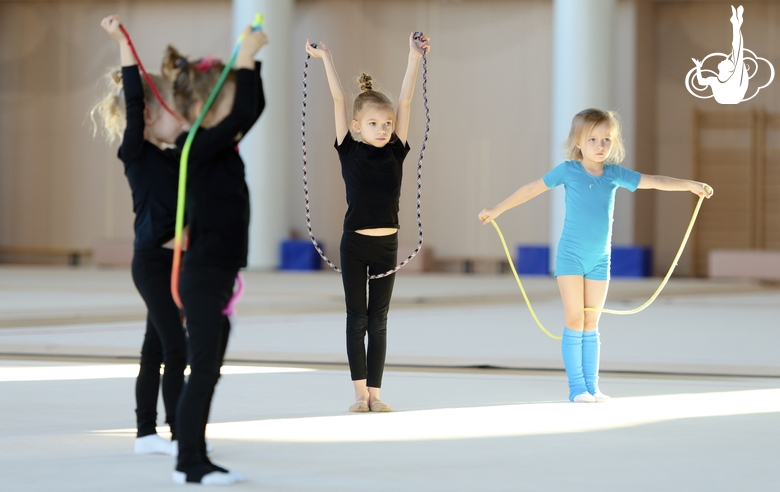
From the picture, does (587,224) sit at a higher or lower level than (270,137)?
lower

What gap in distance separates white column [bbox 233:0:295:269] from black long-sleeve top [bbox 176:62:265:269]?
12.6 metres

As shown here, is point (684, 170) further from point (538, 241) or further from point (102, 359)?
point (102, 359)

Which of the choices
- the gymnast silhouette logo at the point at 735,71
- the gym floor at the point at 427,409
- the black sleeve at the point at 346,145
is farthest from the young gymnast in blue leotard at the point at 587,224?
the gymnast silhouette logo at the point at 735,71

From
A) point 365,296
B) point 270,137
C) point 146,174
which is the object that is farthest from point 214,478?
point 270,137

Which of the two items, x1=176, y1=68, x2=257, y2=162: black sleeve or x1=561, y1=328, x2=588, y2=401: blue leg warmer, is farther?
x1=561, y1=328, x2=588, y2=401: blue leg warmer

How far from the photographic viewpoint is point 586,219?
179 inches

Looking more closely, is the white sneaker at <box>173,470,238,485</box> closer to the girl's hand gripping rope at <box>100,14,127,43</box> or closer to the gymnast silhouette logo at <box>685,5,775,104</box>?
the girl's hand gripping rope at <box>100,14,127,43</box>

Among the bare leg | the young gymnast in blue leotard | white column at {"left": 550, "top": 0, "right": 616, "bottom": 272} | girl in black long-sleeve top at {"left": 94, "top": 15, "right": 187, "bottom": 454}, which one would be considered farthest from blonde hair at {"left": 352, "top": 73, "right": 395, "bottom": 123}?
white column at {"left": 550, "top": 0, "right": 616, "bottom": 272}

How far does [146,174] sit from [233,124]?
1.84 feet

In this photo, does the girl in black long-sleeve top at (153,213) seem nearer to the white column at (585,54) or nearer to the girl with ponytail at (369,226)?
the girl with ponytail at (369,226)

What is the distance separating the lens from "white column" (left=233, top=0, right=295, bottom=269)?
1551cm

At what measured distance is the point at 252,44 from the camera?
2867mm

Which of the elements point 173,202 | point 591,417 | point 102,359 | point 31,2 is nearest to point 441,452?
point 591,417

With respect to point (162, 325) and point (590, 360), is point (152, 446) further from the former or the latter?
point (590, 360)
